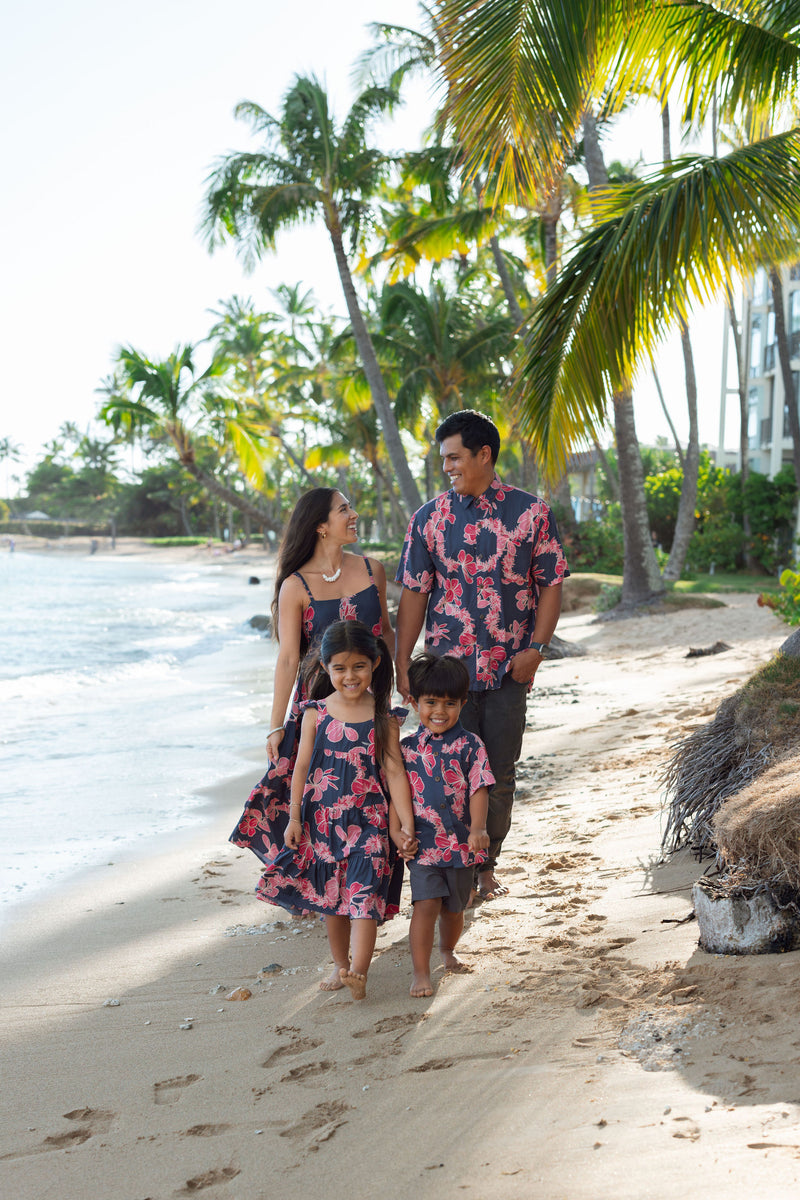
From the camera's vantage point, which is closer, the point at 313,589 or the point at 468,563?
the point at 313,589

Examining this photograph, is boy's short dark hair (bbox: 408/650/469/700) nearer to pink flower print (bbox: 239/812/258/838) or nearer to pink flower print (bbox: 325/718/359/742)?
pink flower print (bbox: 325/718/359/742)

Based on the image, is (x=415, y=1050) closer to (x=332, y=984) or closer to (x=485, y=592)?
(x=332, y=984)

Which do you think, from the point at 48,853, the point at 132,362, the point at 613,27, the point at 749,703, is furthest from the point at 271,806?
the point at 132,362

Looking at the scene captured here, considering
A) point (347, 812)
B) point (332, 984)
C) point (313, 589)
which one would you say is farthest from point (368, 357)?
point (332, 984)

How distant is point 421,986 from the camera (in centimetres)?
320

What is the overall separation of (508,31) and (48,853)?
512 cm

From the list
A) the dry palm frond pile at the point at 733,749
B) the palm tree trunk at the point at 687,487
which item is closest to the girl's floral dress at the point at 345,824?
the dry palm frond pile at the point at 733,749

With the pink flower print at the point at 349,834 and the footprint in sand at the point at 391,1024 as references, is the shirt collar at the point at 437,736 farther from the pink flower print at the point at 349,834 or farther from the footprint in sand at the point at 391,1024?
the footprint in sand at the point at 391,1024

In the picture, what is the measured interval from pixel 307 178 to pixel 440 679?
1497 centimetres

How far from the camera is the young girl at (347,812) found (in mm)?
3264

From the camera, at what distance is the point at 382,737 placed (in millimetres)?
3297

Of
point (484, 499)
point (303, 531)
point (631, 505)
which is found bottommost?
point (303, 531)

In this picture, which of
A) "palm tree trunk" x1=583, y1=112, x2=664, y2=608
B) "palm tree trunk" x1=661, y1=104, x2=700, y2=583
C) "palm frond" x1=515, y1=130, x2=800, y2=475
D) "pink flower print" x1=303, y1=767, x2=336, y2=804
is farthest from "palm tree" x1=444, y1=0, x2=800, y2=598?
"palm tree trunk" x1=661, y1=104, x2=700, y2=583

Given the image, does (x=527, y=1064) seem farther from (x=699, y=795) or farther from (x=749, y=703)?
(x=749, y=703)
